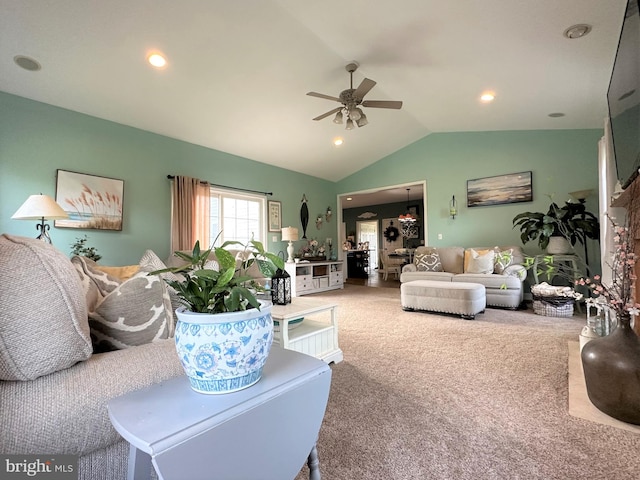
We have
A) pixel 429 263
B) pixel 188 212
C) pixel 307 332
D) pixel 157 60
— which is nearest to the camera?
pixel 307 332

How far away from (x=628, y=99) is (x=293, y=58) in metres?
3.05

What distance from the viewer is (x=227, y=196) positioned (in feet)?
18.3

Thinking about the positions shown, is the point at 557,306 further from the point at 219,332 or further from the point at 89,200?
the point at 89,200

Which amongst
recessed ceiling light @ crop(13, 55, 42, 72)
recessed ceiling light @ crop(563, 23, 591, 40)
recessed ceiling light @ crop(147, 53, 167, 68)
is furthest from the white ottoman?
recessed ceiling light @ crop(13, 55, 42, 72)

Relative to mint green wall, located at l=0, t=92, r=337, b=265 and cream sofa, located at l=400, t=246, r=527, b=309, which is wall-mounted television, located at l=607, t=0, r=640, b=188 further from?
mint green wall, located at l=0, t=92, r=337, b=265

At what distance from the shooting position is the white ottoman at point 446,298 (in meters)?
3.82

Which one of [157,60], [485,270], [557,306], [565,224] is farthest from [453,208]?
[157,60]

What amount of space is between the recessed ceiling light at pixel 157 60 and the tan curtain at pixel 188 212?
5.64 feet

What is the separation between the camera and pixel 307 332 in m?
2.38

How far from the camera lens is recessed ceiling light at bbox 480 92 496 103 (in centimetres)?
397

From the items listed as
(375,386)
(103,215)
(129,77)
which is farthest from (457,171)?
(103,215)

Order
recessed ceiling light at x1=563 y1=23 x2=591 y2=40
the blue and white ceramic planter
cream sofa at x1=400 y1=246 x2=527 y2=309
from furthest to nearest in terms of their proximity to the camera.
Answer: cream sofa at x1=400 y1=246 x2=527 y2=309 < recessed ceiling light at x1=563 y1=23 x2=591 y2=40 < the blue and white ceramic planter

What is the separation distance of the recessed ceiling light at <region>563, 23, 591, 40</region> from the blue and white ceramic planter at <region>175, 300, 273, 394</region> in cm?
339

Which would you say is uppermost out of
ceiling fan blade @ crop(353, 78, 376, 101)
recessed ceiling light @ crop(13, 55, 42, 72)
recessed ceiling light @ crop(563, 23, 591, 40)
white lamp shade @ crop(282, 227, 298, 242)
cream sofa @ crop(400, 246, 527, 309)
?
recessed ceiling light @ crop(13, 55, 42, 72)
